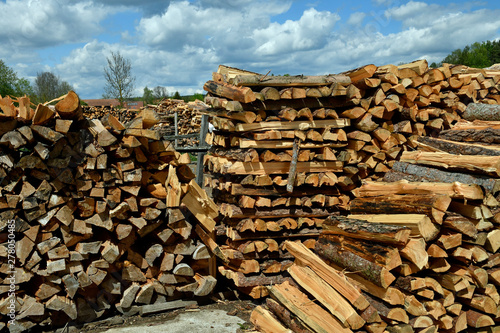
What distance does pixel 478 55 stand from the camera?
129 feet

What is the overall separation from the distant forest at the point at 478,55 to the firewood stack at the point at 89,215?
1495 inches

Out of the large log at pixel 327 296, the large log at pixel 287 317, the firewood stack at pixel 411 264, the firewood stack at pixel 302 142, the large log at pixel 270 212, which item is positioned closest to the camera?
the large log at pixel 327 296

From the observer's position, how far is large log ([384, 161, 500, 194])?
3.96m

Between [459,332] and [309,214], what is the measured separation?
2149mm

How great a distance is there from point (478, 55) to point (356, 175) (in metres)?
41.5

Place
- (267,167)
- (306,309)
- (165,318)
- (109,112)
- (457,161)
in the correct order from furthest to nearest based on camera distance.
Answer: (109,112) < (267,167) < (165,318) < (457,161) < (306,309)

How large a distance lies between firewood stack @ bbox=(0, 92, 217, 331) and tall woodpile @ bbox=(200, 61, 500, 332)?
0.75 metres

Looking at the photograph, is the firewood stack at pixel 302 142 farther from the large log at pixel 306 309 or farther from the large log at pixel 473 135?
the large log at pixel 306 309

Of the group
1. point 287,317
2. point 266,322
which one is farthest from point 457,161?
point 266,322

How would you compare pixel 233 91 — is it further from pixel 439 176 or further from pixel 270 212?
pixel 439 176

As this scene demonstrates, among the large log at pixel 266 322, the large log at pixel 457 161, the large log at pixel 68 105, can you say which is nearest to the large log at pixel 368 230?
the large log at pixel 266 322

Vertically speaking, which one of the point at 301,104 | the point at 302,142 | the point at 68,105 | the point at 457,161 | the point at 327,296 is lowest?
the point at 327,296

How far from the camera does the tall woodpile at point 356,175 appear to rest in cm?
384

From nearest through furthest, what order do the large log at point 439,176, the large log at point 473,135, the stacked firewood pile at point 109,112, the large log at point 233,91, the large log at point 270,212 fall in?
the large log at point 439,176 → the large log at point 233,91 → the large log at point 473,135 → the large log at point 270,212 → the stacked firewood pile at point 109,112
